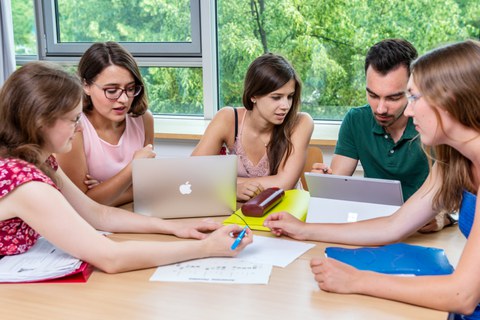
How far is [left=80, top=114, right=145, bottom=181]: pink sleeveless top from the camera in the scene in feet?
6.88

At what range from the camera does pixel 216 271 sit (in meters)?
1.31

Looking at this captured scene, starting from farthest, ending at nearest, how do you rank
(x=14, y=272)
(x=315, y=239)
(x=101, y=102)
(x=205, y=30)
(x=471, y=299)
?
1. (x=205, y=30)
2. (x=101, y=102)
3. (x=315, y=239)
4. (x=14, y=272)
5. (x=471, y=299)

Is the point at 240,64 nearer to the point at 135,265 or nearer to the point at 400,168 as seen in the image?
the point at 400,168

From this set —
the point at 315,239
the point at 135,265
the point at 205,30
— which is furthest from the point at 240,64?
the point at 135,265

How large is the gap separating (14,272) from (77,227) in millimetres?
174

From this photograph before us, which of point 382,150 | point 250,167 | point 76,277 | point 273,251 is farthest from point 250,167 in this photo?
point 76,277

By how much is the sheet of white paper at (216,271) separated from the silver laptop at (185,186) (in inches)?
14.2

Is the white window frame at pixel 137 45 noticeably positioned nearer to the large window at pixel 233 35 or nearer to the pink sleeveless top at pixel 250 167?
the large window at pixel 233 35

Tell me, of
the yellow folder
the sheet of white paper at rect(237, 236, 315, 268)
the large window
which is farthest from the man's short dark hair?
the large window

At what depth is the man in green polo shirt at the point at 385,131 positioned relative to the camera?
194 cm

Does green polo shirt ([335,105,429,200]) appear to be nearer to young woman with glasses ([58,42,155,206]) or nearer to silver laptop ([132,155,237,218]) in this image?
silver laptop ([132,155,237,218])

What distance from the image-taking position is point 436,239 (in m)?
1.56

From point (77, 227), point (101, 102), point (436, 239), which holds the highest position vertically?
point (101, 102)

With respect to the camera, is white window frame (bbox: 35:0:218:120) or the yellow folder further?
white window frame (bbox: 35:0:218:120)
